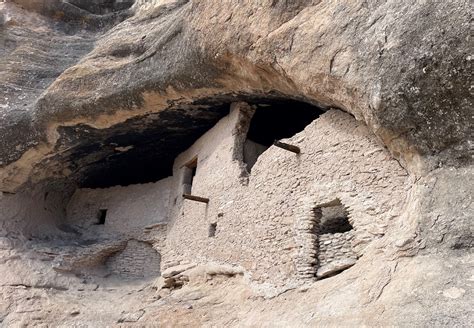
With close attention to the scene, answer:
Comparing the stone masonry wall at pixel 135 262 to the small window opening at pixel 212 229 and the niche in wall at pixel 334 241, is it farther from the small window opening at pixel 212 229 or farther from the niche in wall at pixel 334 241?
the niche in wall at pixel 334 241

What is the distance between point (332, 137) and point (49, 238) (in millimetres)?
7404

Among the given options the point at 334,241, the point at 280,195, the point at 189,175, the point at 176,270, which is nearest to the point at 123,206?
the point at 189,175

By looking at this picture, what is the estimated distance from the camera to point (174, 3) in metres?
11.3

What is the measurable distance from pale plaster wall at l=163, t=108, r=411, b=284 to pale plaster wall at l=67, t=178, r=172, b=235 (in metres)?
2.08

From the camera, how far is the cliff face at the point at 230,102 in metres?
5.02

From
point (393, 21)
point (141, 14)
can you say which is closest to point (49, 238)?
point (141, 14)

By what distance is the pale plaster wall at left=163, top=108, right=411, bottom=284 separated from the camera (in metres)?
6.07

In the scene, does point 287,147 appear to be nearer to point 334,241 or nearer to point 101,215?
point 334,241

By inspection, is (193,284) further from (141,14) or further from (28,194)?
(141,14)

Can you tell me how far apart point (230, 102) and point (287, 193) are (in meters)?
2.75

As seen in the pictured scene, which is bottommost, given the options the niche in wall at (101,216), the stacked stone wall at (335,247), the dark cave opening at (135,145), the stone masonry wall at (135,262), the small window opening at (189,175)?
the stone masonry wall at (135,262)

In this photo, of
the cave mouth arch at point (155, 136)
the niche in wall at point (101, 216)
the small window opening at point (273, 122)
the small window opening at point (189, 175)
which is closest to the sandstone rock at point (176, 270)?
the small window opening at point (273, 122)

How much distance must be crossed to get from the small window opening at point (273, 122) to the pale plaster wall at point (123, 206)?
261cm

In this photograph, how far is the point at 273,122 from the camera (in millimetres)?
10094
